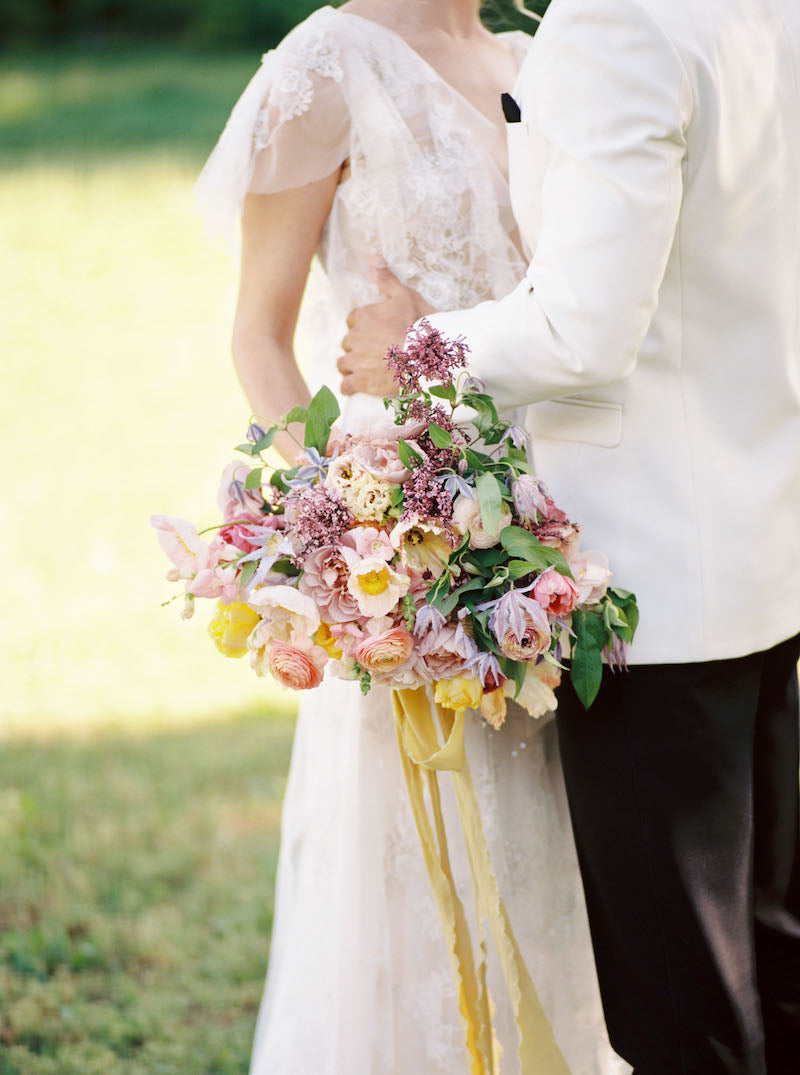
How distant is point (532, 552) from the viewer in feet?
4.99

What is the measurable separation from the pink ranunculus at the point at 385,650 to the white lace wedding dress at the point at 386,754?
0.48 metres

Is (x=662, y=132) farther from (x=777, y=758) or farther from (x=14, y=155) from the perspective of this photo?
(x=14, y=155)

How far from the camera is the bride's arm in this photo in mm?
1997

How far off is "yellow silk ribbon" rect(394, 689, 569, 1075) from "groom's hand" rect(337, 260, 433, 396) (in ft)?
1.68

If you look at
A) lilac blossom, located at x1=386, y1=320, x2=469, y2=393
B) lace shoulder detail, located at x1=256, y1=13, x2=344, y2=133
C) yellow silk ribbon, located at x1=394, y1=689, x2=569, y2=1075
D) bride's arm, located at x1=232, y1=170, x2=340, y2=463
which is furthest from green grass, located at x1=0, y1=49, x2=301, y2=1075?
lilac blossom, located at x1=386, y1=320, x2=469, y2=393

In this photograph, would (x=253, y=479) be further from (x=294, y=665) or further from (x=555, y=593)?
(x=555, y=593)

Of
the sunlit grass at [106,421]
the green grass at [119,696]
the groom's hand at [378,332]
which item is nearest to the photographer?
the groom's hand at [378,332]

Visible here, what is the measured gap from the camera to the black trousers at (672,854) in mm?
1673

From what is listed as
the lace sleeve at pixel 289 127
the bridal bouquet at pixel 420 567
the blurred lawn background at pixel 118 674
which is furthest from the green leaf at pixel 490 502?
the blurred lawn background at pixel 118 674

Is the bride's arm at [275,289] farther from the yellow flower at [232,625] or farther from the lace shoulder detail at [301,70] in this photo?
the yellow flower at [232,625]

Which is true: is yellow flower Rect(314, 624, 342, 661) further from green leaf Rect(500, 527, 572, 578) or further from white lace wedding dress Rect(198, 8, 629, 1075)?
white lace wedding dress Rect(198, 8, 629, 1075)

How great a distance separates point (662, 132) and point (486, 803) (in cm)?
112

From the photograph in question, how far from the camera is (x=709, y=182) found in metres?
1.49

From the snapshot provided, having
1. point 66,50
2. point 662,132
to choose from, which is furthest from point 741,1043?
point 66,50
